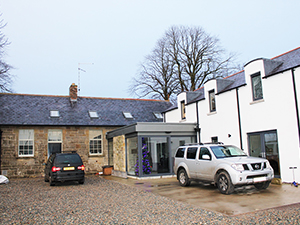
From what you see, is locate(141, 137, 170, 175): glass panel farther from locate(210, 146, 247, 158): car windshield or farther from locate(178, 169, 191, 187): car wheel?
locate(210, 146, 247, 158): car windshield

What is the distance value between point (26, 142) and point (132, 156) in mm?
8157

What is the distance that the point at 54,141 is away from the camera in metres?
20.6

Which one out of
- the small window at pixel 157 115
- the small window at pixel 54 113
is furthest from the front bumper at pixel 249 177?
the small window at pixel 54 113

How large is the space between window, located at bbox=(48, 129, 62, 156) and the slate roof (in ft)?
2.41

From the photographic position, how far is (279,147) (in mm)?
12148

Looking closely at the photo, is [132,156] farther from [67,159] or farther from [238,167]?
[238,167]

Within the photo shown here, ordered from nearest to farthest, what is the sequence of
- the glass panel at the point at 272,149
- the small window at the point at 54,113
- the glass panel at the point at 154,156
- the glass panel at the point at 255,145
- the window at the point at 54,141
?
the glass panel at the point at 272,149 < the glass panel at the point at 255,145 < the glass panel at the point at 154,156 < the window at the point at 54,141 < the small window at the point at 54,113

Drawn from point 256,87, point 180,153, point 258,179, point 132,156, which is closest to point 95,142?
point 132,156

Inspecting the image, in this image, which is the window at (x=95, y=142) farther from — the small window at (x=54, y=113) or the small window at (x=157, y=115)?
the small window at (x=157, y=115)

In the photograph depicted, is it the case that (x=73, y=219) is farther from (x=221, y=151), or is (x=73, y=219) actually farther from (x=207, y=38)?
(x=207, y=38)

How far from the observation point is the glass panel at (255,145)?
13297mm

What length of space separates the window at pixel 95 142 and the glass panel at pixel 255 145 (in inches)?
461

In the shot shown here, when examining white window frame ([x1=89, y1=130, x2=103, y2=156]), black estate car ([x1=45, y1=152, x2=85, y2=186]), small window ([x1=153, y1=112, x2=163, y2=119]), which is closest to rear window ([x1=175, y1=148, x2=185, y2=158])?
black estate car ([x1=45, y1=152, x2=85, y2=186])

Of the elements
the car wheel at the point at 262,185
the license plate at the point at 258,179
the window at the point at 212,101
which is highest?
the window at the point at 212,101
